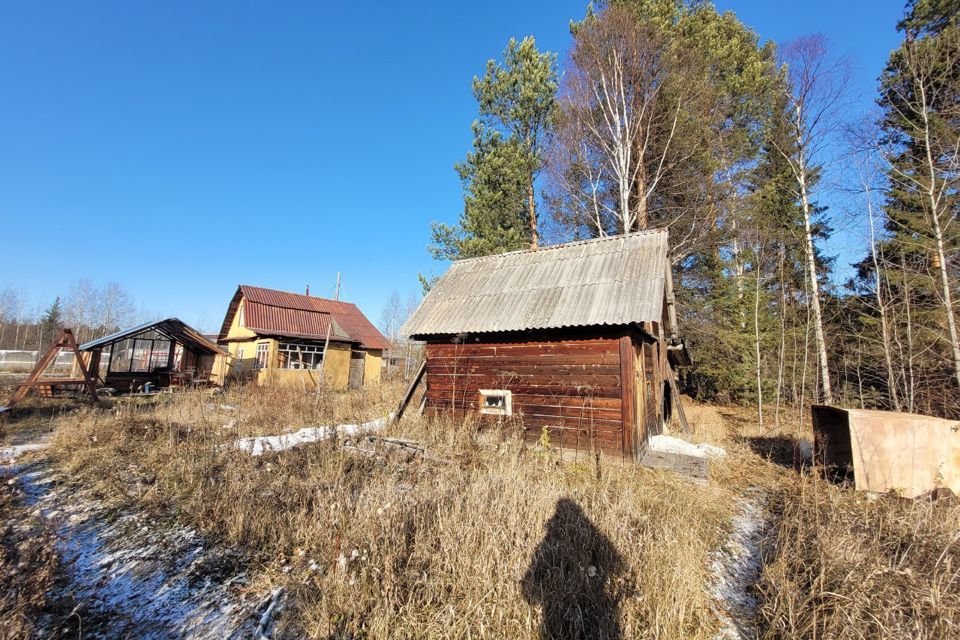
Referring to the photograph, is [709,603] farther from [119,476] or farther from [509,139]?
[509,139]

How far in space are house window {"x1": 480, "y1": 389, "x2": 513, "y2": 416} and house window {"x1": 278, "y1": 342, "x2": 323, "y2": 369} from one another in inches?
620

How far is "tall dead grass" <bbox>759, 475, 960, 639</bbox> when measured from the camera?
2652 mm

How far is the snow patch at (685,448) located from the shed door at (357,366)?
20247 millimetres

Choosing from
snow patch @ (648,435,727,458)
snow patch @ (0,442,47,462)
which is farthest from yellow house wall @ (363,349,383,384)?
snow patch @ (648,435,727,458)

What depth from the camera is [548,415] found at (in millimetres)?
7840

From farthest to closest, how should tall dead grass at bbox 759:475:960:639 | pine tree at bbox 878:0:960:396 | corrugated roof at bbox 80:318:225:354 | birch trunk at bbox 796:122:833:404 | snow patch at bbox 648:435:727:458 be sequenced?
corrugated roof at bbox 80:318:225:354 < birch trunk at bbox 796:122:833:404 < pine tree at bbox 878:0:960:396 < snow patch at bbox 648:435:727:458 < tall dead grass at bbox 759:475:960:639

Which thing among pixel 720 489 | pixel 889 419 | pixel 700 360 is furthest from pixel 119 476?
pixel 700 360

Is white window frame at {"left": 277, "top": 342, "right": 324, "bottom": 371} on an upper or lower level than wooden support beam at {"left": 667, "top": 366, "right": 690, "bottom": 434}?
upper

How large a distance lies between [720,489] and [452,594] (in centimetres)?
564

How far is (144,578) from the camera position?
12.3ft

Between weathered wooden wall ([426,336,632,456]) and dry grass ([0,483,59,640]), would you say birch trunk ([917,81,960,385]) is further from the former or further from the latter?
dry grass ([0,483,59,640])

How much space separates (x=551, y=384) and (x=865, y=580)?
5.24 metres

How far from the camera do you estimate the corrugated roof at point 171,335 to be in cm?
1544

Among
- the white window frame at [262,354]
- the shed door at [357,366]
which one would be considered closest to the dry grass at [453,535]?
the white window frame at [262,354]
